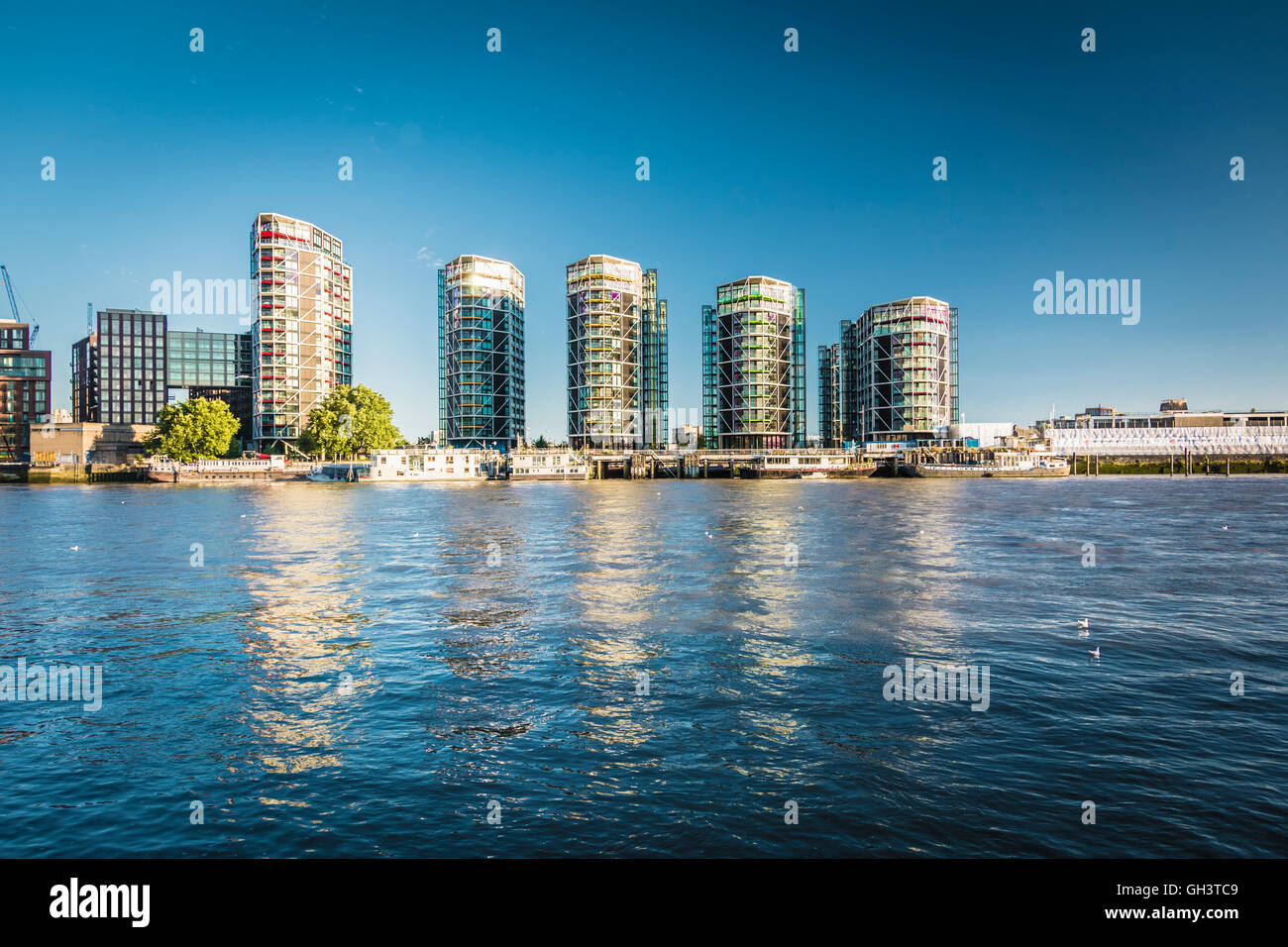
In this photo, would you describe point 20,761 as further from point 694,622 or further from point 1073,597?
point 1073,597

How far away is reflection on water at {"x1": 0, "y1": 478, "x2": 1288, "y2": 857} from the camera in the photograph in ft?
42.7

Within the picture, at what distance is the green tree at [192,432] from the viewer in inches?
7569

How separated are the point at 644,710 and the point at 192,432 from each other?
213m

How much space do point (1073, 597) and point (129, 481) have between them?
232532mm

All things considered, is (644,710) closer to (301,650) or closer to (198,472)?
(301,650)

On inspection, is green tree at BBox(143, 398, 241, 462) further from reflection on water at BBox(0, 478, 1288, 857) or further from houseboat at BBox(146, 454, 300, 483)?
reflection on water at BBox(0, 478, 1288, 857)

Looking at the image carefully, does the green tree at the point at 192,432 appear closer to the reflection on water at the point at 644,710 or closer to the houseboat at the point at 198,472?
the houseboat at the point at 198,472

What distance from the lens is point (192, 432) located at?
192500 millimetres

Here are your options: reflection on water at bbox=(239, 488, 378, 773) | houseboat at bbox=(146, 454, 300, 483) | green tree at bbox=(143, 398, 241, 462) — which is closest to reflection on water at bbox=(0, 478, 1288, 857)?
reflection on water at bbox=(239, 488, 378, 773)

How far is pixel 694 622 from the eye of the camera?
1131 inches

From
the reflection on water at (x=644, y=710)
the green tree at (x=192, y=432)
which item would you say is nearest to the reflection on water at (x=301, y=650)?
the reflection on water at (x=644, y=710)

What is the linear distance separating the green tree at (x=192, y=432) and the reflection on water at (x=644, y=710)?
560 ft

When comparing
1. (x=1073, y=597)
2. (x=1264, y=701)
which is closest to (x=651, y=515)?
(x=1073, y=597)

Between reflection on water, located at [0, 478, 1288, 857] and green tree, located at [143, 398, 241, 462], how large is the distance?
560 ft
